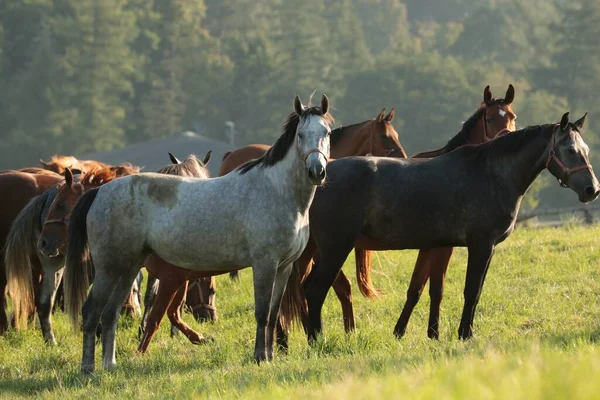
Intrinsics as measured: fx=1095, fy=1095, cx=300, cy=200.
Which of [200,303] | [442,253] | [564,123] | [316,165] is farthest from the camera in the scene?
[200,303]

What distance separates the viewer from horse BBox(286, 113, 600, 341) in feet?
30.2

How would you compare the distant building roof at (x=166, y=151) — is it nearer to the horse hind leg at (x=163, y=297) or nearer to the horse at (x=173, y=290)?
the horse at (x=173, y=290)

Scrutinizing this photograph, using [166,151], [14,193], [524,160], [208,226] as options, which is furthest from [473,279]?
[166,151]

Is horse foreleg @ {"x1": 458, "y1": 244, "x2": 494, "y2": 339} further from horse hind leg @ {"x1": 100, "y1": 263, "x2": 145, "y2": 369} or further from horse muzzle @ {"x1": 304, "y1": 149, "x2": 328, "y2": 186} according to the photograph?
horse hind leg @ {"x1": 100, "y1": 263, "x2": 145, "y2": 369}

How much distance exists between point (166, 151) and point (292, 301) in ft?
138

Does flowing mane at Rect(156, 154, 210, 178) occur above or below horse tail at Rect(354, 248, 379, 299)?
above

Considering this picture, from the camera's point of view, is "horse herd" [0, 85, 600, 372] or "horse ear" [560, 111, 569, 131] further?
"horse ear" [560, 111, 569, 131]

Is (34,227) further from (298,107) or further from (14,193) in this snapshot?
(298,107)

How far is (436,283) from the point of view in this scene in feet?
33.3

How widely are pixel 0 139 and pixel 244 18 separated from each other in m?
43.6

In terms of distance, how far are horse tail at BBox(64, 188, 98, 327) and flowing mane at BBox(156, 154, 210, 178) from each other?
142 cm

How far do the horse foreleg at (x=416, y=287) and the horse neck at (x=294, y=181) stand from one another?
2.22m

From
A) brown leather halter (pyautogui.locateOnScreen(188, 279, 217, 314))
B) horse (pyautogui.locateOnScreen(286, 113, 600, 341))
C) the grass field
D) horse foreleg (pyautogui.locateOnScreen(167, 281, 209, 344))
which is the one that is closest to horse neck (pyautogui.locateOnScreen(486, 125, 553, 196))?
horse (pyautogui.locateOnScreen(286, 113, 600, 341))

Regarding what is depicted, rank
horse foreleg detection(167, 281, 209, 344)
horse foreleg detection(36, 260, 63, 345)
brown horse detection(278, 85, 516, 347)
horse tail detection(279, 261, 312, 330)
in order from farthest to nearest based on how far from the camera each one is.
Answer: horse foreleg detection(36, 260, 63, 345) → horse foreleg detection(167, 281, 209, 344) → brown horse detection(278, 85, 516, 347) → horse tail detection(279, 261, 312, 330)
